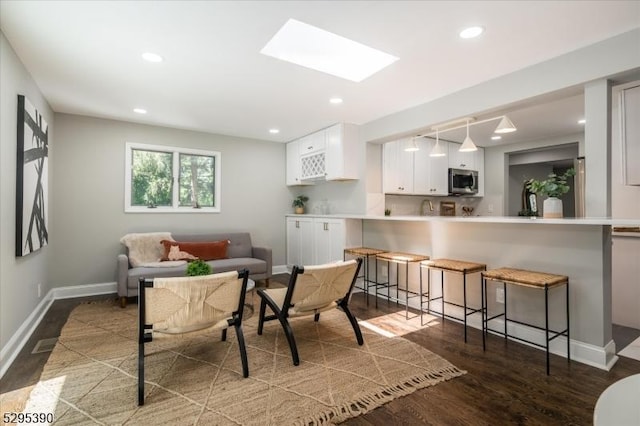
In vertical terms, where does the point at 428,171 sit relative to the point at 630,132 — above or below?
above

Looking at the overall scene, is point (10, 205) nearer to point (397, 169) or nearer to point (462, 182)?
point (397, 169)

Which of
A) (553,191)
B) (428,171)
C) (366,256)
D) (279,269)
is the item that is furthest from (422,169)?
(279,269)

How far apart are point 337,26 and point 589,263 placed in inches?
104

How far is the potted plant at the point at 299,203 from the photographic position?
233 inches

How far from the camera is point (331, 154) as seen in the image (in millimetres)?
4824

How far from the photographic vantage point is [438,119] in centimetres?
360

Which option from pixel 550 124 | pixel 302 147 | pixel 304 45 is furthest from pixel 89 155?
pixel 550 124

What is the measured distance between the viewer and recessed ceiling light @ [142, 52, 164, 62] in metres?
2.64

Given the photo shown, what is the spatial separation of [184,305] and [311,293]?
3.17ft

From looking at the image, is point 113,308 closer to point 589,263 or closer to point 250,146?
point 250,146

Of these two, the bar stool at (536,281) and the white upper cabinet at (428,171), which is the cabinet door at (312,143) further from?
the bar stool at (536,281)

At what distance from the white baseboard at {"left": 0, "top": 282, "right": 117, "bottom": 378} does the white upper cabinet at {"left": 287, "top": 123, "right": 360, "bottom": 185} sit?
3.44m

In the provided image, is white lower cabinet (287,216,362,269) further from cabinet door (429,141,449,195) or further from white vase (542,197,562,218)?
white vase (542,197,562,218)

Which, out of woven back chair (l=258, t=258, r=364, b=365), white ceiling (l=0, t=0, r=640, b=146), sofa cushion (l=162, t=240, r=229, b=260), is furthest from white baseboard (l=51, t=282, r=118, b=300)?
woven back chair (l=258, t=258, r=364, b=365)
